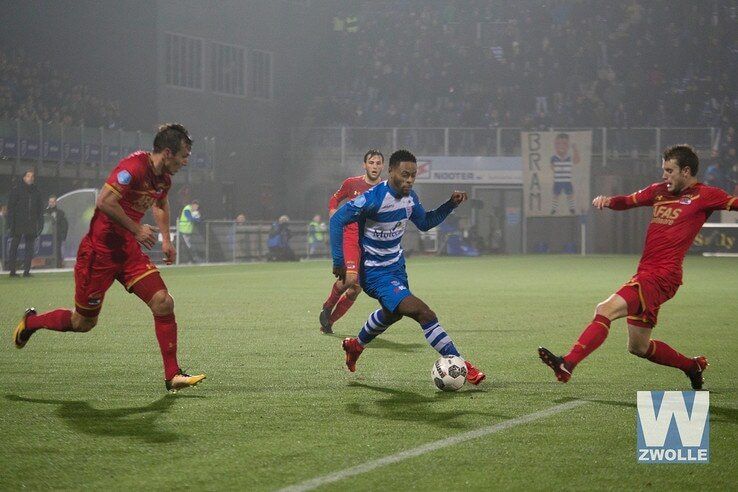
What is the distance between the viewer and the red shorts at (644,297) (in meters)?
8.06

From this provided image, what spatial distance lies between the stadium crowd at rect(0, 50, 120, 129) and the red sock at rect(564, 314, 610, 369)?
27.4 metres

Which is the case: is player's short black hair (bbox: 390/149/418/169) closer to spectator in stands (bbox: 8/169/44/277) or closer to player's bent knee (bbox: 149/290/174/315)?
player's bent knee (bbox: 149/290/174/315)

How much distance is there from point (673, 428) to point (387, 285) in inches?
108

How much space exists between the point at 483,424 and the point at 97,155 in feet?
94.1

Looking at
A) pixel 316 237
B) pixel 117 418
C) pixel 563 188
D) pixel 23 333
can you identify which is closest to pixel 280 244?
pixel 316 237

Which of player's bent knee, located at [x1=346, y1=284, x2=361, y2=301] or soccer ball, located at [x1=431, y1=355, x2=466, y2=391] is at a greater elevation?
player's bent knee, located at [x1=346, y1=284, x2=361, y2=301]

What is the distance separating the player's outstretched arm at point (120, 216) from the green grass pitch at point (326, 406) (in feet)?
3.75

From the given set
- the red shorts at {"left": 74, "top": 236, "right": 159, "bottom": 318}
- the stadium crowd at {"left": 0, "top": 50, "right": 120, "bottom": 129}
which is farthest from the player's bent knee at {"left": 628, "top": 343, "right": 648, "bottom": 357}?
the stadium crowd at {"left": 0, "top": 50, "right": 120, "bottom": 129}

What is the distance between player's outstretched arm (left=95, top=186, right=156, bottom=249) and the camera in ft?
26.1

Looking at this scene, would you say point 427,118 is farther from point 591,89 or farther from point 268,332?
point 268,332

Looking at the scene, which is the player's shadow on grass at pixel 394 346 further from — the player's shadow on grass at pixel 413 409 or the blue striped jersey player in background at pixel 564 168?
the blue striped jersey player in background at pixel 564 168

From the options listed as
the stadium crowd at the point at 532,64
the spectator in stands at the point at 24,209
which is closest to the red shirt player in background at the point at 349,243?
the spectator in stands at the point at 24,209

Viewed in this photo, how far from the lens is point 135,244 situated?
837 centimetres

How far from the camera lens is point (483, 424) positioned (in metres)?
6.96
